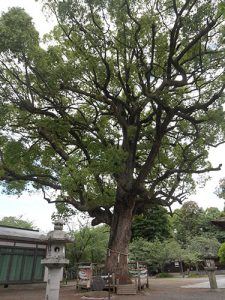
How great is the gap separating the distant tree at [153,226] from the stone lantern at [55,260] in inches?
1016

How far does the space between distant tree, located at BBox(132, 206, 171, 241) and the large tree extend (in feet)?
60.7

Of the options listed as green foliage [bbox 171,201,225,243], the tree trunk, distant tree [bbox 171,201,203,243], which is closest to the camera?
the tree trunk

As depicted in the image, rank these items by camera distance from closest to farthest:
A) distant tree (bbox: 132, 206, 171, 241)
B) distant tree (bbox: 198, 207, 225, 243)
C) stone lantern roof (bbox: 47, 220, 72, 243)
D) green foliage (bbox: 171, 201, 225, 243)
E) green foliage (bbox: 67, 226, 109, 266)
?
1. stone lantern roof (bbox: 47, 220, 72, 243)
2. green foliage (bbox: 67, 226, 109, 266)
3. distant tree (bbox: 132, 206, 171, 241)
4. distant tree (bbox: 198, 207, 225, 243)
5. green foliage (bbox: 171, 201, 225, 243)

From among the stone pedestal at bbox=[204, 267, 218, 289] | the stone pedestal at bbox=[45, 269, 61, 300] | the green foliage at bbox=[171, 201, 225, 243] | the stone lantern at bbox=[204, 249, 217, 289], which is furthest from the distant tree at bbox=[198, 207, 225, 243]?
the stone pedestal at bbox=[45, 269, 61, 300]

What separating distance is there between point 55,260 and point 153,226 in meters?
27.4

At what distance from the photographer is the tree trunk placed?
41.3 feet

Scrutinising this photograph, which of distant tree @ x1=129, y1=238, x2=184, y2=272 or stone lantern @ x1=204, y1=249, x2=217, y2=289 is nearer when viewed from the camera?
stone lantern @ x1=204, y1=249, x2=217, y2=289

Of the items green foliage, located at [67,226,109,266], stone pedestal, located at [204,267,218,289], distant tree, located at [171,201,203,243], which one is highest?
distant tree, located at [171,201,203,243]

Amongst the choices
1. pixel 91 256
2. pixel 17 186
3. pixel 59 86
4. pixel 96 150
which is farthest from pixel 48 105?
pixel 91 256

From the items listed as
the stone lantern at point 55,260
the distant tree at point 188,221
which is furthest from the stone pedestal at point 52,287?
the distant tree at point 188,221

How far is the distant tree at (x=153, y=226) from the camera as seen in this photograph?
110 ft

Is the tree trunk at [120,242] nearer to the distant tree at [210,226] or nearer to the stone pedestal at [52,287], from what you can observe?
the stone pedestal at [52,287]

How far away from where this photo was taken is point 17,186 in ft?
52.6

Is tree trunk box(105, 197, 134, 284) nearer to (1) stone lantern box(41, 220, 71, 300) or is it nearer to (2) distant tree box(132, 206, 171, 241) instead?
(1) stone lantern box(41, 220, 71, 300)
